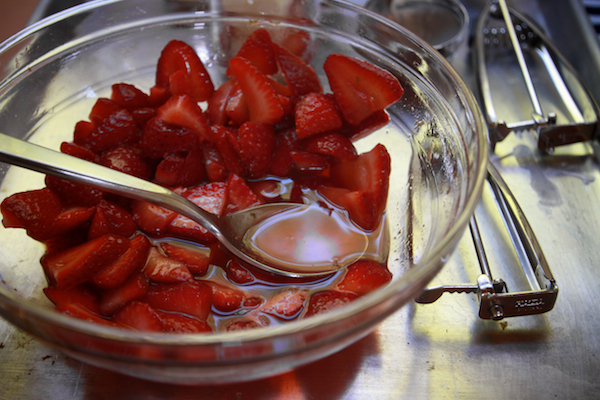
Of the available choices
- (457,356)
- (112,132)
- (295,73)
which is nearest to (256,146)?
(295,73)

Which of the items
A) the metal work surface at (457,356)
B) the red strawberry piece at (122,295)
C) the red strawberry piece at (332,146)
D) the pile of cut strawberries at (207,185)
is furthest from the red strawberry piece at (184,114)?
the metal work surface at (457,356)

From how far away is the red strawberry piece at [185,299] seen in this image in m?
0.74

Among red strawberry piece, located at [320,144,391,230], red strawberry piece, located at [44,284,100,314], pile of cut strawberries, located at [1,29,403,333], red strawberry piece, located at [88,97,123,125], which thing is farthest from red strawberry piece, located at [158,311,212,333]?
red strawberry piece, located at [88,97,123,125]

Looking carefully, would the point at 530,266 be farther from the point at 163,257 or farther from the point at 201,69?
the point at 201,69

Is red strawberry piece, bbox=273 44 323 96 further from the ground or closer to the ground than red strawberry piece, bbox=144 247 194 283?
further from the ground

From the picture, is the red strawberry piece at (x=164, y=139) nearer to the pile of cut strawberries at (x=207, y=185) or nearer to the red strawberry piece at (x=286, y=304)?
the pile of cut strawberries at (x=207, y=185)

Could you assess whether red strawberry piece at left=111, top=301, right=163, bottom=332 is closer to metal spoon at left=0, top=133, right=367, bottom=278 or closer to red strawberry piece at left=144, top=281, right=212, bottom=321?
red strawberry piece at left=144, top=281, right=212, bottom=321

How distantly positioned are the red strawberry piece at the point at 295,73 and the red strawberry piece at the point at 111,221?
400 mm

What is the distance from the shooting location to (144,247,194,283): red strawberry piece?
79 centimetres

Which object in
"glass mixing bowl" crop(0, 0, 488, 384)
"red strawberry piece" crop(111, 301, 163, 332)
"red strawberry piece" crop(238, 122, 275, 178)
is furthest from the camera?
"red strawberry piece" crop(238, 122, 275, 178)

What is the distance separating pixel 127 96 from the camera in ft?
3.26

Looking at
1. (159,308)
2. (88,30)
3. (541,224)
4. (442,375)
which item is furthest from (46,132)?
(541,224)

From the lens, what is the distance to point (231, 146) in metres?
0.95

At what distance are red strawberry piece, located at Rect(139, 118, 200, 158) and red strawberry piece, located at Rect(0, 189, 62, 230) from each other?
0.21 meters
